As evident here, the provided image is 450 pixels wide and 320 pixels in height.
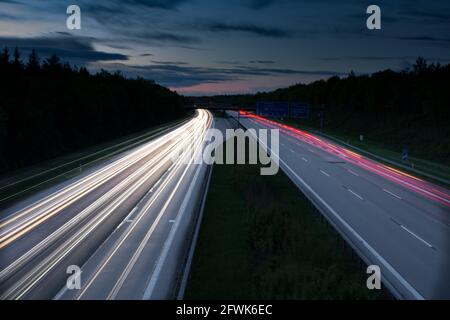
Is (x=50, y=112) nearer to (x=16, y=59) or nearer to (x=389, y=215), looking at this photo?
(x=16, y=59)

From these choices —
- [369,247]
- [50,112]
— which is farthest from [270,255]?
[50,112]

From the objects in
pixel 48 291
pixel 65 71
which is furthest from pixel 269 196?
pixel 65 71

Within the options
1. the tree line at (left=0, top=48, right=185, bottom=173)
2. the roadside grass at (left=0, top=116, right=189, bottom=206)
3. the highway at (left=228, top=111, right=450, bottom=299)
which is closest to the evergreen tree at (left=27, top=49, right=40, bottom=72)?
the tree line at (left=0, top=48, right=185, bottom=173)

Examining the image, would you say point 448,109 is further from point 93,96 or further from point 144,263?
point 144,263

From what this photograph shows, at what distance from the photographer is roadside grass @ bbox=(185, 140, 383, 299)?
1582 centimetres

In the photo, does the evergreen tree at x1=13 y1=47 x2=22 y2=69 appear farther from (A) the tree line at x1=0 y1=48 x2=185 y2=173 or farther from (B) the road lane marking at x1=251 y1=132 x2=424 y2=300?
(B) the road lane marking at x1=251 y1=132 x2=424 y2=300

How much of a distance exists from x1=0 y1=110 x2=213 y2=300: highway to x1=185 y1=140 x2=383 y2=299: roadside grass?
120 cm

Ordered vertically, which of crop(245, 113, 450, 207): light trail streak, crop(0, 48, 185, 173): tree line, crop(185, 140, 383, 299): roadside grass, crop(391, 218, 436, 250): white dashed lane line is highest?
crop(0, 48, 185, 173): tree line

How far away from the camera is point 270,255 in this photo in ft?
66.6

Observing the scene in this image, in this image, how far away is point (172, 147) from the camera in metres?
65.2

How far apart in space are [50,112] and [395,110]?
2577 inches

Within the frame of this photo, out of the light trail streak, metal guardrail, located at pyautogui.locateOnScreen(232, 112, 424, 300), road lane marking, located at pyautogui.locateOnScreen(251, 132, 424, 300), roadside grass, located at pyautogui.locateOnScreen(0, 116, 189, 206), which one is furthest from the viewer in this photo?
roadside grass, located at pyautogui.locateOnScreen(0, 116, 189, 206)

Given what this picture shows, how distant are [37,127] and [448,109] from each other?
57852 millimetres

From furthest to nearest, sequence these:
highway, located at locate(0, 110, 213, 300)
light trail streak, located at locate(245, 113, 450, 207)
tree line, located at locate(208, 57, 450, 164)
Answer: tree line, located at locate(208, 57, 450, 164), light trail streak, located at locate(245, 113, 450, 207), highway, located at locate(0, 110, 213, 300)
